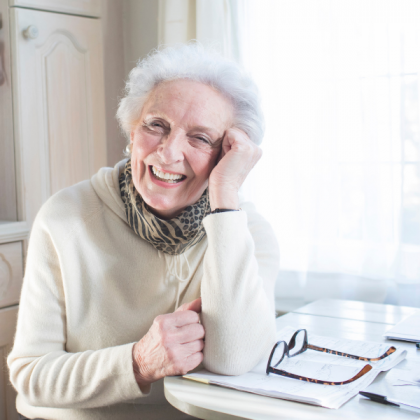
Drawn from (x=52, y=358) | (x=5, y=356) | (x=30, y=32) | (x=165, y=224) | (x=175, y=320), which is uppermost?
(x=30, y=32)

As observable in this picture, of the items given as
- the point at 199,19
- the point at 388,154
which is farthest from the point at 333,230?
the point at 199,19

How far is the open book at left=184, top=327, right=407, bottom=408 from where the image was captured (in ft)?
2.78

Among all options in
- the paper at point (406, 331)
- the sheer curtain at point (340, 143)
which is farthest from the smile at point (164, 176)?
the sheer curtain at point (340, 143)

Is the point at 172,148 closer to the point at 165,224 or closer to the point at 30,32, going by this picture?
the point at 165,224

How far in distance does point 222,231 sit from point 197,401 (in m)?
0.38

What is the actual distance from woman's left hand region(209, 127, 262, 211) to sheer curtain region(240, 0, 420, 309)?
32.0 inches

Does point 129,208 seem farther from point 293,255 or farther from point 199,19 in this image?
point 199,19

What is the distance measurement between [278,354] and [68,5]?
185 centimetres

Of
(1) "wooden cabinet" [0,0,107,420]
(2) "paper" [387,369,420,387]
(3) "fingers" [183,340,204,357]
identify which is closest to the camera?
(2) "paper" [387,369,420,387]

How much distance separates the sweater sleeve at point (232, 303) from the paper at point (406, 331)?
34cm

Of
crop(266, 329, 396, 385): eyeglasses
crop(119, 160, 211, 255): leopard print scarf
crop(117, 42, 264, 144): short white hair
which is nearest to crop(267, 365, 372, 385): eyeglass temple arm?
crop(266, 329, 396, 385): eyeglasses

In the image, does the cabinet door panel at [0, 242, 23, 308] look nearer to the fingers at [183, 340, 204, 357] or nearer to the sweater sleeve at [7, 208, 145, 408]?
the sweater sleeve at [7, 208, 145, 408]

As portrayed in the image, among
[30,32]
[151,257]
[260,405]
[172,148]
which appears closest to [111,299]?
[151,257]

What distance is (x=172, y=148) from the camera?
1.23 meters
